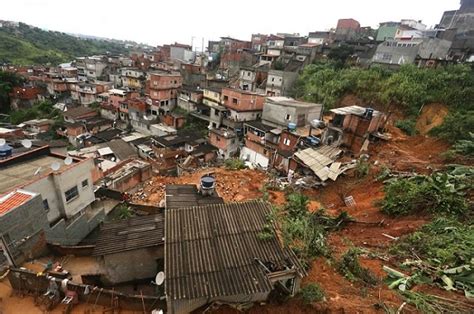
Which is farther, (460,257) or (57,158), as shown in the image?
(57,158)

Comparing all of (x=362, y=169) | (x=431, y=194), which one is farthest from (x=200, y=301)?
(x=362, y=169)

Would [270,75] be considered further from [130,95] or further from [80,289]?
[80,289]

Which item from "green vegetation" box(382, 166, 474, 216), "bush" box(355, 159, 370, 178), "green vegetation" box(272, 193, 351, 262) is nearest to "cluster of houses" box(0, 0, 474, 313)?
"bush" box(355, 159, 370, 178)

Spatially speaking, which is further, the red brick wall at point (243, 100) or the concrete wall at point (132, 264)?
the red brick wall at point (243, 100)

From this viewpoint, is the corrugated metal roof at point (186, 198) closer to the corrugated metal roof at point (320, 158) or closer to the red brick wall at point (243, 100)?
the corrugated metal roof at point (320, 158)

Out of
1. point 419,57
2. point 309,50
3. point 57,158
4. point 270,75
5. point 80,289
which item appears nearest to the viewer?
point 80,289

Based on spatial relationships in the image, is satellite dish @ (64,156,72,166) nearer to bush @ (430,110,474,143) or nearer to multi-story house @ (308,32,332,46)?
bush @ (430,110,474,143)

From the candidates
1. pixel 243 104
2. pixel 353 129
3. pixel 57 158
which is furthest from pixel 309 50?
pixel 57 158

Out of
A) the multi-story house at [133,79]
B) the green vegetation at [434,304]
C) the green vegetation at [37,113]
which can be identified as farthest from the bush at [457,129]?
the green vegetation at [37,113]
